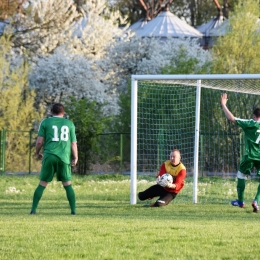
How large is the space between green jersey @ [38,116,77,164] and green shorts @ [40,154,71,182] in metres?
0.06

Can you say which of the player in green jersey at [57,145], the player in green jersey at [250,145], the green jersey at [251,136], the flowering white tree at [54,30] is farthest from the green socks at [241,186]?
the flowering white tree at [54,30]

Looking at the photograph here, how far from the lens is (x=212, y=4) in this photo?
69.8 metres

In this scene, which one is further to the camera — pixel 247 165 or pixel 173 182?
pixel 173 182

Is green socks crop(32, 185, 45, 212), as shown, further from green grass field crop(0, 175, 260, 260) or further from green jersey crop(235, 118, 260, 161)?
green jersey crop(235, 118, 260, 161)

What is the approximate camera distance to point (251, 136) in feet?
46.1

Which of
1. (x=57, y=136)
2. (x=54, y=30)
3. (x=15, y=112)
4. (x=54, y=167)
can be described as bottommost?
(x=54, y=167)

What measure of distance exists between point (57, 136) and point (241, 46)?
2536 cm

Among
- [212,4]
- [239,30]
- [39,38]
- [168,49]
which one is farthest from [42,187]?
[212,4]

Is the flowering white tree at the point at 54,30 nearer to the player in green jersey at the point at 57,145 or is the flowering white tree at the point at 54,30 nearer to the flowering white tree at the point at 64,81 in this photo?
the flowering white tree at the point at 64,81

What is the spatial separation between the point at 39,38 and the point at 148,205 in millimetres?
34496

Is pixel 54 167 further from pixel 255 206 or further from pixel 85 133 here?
pixel 85 133

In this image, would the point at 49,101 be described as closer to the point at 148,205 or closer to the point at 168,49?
the point at 168,49

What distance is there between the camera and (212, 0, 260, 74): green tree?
3650cm

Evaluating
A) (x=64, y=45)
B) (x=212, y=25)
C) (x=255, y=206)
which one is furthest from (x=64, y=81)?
(x=255, y=206)
